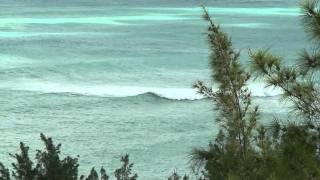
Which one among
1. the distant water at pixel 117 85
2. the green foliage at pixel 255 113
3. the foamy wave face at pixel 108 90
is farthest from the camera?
the foamy wave face at pixel 108 90

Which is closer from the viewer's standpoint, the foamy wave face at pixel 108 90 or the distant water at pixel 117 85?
the distant water at pixel 117 85

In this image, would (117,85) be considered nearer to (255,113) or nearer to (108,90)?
→ (108,90)

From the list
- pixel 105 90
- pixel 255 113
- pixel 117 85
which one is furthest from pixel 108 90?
pixel 255 113

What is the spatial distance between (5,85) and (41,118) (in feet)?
16.8

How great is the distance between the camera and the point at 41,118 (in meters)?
18.7

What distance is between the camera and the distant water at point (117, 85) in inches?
623

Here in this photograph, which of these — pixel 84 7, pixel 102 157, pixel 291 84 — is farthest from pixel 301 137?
pixel 84 7

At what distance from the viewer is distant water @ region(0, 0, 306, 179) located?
15.8m

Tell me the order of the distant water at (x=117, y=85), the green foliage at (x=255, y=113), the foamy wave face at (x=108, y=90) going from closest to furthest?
the green foliage at (x=255, y=113) → the distant water at (x=117, y=85) → the foamy wave face at (x=108, y=90)

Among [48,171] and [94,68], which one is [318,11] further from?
[94,68]

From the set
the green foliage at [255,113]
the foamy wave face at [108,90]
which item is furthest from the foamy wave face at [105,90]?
the green foliage at [255,113]

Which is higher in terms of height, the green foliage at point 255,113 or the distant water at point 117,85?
the distant water at point 117,85

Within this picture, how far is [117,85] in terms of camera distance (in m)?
23.7

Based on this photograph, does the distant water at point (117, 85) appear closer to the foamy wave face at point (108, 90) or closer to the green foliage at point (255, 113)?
the foamy wave face at point (108, 90)
